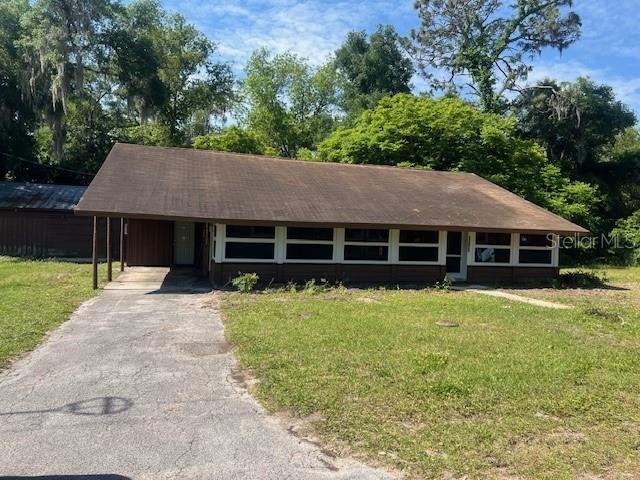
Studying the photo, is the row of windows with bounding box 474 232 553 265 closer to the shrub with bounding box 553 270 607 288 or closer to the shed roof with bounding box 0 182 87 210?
the shrub with bounding box 553 270 607 288

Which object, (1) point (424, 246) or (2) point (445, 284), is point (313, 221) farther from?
(2) point (445, 284)

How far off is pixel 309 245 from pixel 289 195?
1834 millimetres

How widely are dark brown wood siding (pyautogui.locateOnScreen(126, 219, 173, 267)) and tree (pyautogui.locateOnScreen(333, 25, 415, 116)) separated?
19.4 m

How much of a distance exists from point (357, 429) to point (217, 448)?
3.82 ft

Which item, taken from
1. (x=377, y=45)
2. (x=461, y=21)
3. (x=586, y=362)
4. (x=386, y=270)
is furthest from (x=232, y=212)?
(x=461, y=21)

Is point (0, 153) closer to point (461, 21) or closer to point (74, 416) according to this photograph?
point (74, 416)

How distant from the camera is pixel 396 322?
9219 mm

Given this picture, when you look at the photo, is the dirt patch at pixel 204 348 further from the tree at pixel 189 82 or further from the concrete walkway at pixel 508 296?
the tree at pixel 189 82

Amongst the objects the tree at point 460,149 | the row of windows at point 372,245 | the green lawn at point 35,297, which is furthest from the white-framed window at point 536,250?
the green lawn at point 35,297

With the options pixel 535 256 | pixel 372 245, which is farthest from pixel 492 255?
pixel 372 245

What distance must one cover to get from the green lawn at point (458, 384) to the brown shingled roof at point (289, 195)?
4.11 meters

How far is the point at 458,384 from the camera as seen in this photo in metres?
5.61

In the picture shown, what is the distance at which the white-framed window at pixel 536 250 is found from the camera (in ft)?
54.7
